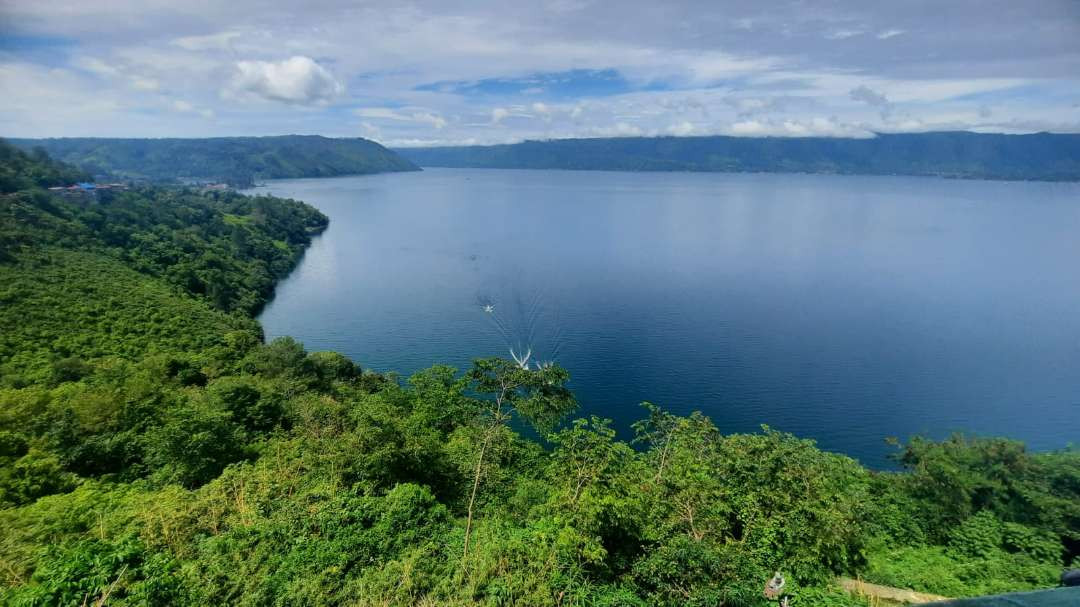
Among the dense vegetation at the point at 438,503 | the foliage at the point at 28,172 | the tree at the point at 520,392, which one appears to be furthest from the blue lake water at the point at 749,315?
the foliage at the point at 28,172

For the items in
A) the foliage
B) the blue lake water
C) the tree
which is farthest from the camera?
the foliage

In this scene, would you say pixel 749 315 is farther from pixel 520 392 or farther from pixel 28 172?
pixel 28 172

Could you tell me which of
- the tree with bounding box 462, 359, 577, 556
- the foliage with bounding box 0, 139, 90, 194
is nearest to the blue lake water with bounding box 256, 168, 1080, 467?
the tree with bounding box 462, 359, 577, 556

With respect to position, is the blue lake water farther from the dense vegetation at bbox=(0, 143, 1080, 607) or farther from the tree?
the dense vegetation at bbox=(0, 143, 1080, 607)

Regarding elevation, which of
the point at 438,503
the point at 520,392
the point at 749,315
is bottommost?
the point at 749,315

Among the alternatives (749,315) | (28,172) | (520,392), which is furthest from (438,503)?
(28,172)

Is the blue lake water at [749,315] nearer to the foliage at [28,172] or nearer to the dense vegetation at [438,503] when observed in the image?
the dense vegetation at [438,503]

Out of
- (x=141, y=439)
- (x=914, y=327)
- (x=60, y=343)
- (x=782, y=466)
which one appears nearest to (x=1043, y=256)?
(x=914, y=327)
